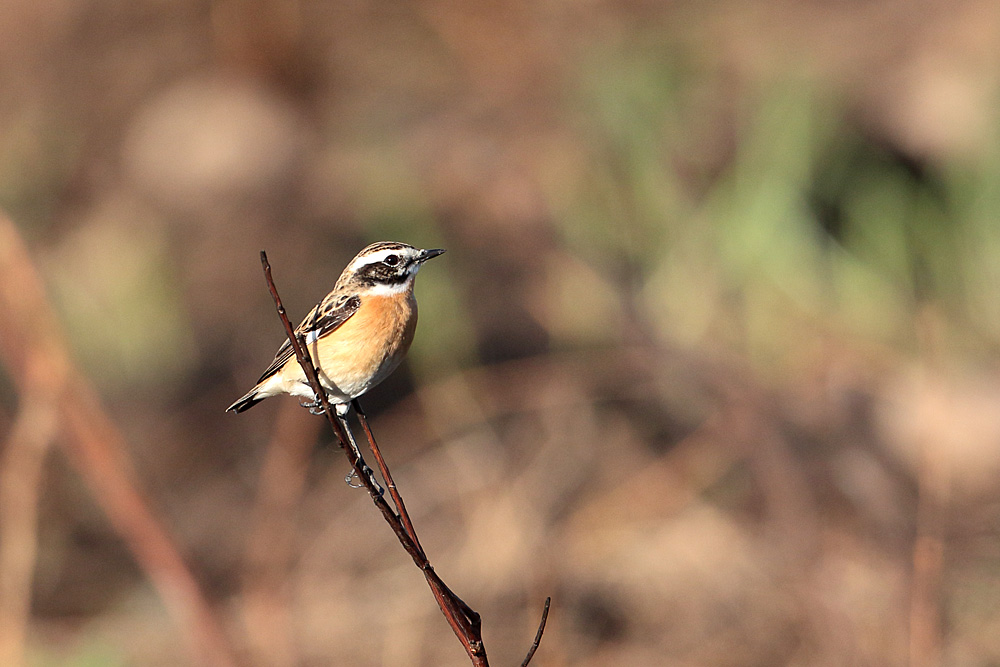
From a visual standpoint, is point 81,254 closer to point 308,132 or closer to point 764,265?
point 308,132

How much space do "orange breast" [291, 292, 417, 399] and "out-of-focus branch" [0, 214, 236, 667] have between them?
1.17 metres

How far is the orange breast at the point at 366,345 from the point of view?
324 centimetres

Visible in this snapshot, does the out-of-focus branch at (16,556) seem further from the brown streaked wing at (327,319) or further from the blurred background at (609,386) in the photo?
the brown streaked wing at (327,319)

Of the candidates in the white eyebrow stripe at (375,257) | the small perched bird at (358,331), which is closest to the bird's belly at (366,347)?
the small perched bird at (358,331)

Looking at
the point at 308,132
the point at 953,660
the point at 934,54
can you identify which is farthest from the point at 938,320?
the point at 308,132

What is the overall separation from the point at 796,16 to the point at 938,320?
6096 millimetres

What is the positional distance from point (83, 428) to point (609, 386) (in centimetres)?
496

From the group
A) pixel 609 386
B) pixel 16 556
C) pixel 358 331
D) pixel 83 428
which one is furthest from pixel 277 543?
pixel 358 331

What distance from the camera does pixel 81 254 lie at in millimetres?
10727

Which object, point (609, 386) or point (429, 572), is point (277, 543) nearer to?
point (609, 386)

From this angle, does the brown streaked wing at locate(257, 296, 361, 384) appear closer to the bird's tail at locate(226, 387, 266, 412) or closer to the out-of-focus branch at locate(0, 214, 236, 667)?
the bird's tail at locate(226, 387, 266, 412)

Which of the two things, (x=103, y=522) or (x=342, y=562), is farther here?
(x=103, y=522)

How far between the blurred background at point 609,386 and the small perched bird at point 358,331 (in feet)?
3.62

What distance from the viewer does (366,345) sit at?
3295mm
